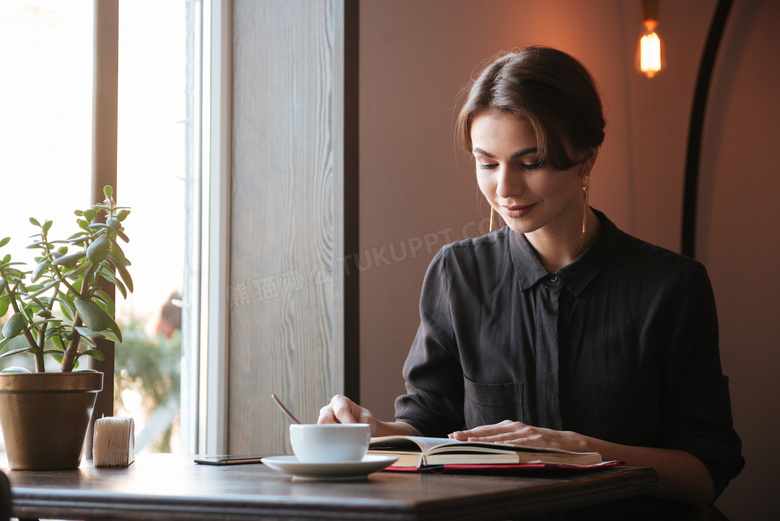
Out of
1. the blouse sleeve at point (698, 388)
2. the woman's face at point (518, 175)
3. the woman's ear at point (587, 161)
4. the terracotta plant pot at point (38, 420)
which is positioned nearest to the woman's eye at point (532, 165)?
the woman's face at point (518, 175)

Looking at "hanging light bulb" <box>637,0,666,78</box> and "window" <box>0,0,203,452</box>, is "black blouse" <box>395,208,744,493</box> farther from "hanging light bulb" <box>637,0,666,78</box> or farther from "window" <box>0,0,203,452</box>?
"hanging light bulb" <box>637,0,666,78</box>

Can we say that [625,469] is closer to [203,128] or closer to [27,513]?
[27,513]

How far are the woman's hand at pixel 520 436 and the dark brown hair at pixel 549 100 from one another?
0.55 metres

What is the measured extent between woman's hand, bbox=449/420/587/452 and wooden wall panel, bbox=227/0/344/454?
3.24ft

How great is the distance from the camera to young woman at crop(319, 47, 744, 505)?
1534 millimetres

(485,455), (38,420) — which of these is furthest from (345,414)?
(38,420)

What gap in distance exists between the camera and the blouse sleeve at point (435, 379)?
1723mm

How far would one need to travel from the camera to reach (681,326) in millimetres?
1549

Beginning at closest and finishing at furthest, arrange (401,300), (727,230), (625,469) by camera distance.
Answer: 1. (625,469)
2. (401,300)
3. (727,230)

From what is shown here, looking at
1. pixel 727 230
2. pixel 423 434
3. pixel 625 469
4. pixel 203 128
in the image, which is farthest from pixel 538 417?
pixel 727 230

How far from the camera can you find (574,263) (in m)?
1.65

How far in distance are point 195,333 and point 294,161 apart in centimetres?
56

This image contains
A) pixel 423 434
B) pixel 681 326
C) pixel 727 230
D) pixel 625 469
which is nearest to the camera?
pixel 625 469

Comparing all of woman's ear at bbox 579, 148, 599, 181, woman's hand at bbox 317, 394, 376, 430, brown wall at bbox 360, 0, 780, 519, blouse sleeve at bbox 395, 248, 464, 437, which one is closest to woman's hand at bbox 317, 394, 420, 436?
woman's hand at bbox 317, 394, 376, 430
